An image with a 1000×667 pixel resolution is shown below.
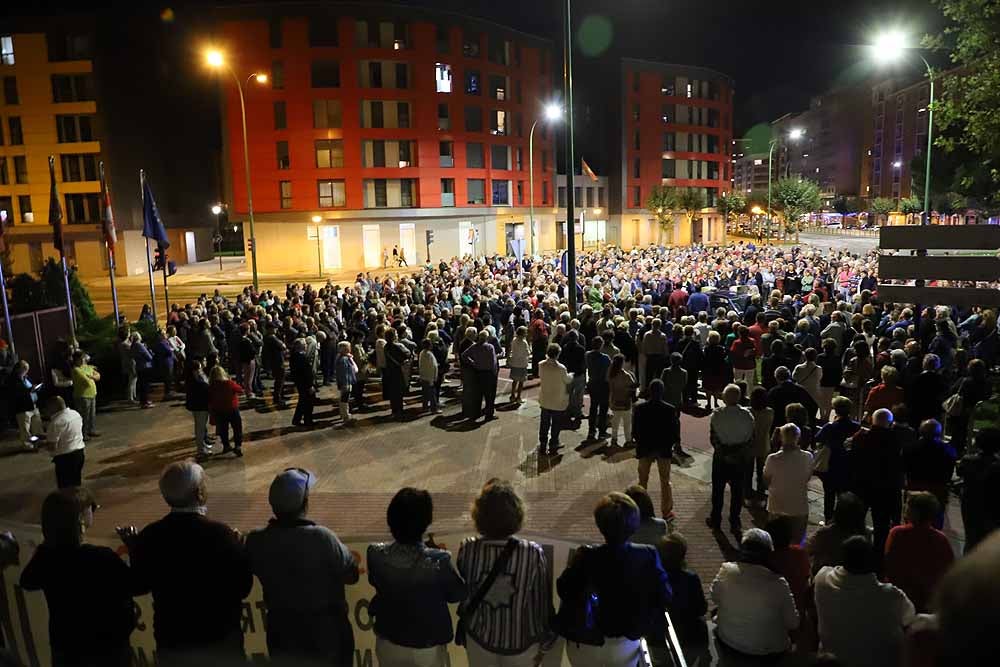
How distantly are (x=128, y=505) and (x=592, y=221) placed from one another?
7142cm

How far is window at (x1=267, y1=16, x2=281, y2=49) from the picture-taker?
50.3m

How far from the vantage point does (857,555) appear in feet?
13.8

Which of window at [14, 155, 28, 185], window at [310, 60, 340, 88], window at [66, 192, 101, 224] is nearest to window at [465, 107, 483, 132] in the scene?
window at [310, 60, 340, 88]

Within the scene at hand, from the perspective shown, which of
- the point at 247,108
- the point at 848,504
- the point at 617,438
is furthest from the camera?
the point at 247,108

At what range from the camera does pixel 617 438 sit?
11.5 m

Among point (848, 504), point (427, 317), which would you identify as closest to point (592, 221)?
point (427, 317)

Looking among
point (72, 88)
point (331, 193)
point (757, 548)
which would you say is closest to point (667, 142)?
point (331, 193)

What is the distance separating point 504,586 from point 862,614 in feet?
6.99

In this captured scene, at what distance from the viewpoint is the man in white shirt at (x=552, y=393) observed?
10747 mm

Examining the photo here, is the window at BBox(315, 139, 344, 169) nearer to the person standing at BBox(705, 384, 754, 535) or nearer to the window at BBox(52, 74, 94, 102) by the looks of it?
the window at BBox(52, 74, 94, 102)

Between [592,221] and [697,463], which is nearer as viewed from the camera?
[697,463]

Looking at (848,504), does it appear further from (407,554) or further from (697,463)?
(697,463)

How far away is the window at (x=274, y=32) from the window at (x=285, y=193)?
9198mm

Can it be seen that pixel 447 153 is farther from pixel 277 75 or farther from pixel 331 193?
pixel 277 75
